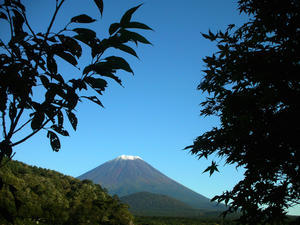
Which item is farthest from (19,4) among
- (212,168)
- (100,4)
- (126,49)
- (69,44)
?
(212,168)

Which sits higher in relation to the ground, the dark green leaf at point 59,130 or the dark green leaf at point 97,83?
the dark green leaf at point 97,83

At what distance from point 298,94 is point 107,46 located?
5699 mm

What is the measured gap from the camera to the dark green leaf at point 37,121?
1226 mm

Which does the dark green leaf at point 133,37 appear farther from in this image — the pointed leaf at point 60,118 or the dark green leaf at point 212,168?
the dark green leaf at point 212,168

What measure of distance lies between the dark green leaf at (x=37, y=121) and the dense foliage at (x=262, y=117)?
4.52 meters

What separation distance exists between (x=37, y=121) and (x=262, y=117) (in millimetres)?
5520

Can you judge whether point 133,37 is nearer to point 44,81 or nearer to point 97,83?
point 97,83

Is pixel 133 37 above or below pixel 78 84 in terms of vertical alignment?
above

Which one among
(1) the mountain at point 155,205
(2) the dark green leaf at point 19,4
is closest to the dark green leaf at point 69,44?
(2) the dark green leaf at point 19,4

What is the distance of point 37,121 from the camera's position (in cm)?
123

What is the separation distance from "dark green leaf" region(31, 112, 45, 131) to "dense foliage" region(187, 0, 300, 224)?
4.52 m

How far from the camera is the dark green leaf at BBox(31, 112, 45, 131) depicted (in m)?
1.23

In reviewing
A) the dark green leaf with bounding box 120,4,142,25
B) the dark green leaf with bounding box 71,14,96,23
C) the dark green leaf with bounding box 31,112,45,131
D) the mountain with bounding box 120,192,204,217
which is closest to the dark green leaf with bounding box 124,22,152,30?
the dark green leaf with bounding box 120,4,142,25

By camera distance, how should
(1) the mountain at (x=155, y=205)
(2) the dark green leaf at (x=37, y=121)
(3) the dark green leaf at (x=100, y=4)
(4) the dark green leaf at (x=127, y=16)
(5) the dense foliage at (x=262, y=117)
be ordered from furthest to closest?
1. (1) the mountain at (x=155, y=205)
2. (5) the dense foliage at (x=262, y=117)
3. (2) the dark green leaf at (x=37, y=121)
4. (3) the dark green leaf at (x=100, y=4)
5. (4) the dark green leaf at (x=127, y=16)
